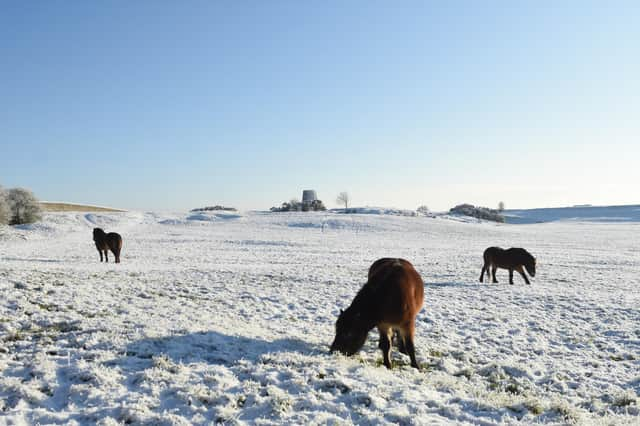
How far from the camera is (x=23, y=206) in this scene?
43656 mm

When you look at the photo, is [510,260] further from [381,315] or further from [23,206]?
[23,206]

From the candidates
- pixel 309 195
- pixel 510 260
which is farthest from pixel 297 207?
pixel 510 260

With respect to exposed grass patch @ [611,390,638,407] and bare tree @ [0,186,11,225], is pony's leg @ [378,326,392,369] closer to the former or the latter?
exposed grass patch @ [611,390,638,407]

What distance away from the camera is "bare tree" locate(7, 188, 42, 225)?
43.2m

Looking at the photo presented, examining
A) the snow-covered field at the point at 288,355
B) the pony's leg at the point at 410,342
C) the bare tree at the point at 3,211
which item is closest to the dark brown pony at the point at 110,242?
the snow-covered field at the point at 288,355

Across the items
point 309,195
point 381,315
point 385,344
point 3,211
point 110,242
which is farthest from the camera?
point 309,195

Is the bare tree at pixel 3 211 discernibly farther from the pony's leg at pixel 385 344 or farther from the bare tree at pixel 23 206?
the pony's leg at pixel 385 344

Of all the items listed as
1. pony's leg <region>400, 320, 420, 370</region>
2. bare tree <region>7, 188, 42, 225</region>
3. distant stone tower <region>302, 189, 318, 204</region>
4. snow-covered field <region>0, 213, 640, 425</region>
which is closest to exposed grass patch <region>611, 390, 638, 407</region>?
snow-covered field <region>0, 213, 640, 425</region>

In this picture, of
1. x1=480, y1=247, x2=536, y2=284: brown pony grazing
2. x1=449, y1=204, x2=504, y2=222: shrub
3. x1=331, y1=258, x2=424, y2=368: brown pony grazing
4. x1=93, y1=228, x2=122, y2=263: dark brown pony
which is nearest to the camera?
x1=331, y1=258, x2=424, y2=368: brown pony grazing

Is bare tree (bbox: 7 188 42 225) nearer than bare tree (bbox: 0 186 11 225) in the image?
No

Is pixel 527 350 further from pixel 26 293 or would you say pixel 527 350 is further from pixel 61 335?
pixel 26 293

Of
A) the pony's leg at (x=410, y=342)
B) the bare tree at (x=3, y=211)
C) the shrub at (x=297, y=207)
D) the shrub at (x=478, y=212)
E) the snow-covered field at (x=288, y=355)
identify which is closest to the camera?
the snow-covered field at (x=288, y=355)

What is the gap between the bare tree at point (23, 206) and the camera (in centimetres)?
4322

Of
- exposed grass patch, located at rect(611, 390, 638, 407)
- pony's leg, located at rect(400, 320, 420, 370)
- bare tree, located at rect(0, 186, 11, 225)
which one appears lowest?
exposed grass patch, located at rect(611, 390, 638, 407)
